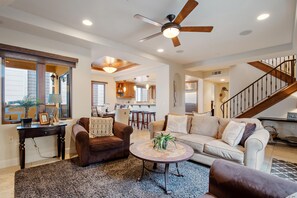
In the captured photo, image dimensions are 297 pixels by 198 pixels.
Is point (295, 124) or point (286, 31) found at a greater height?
point (286, 31)

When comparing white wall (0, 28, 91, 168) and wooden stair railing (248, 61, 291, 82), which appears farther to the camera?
wooden stair railing (248, 61, 291, 82)

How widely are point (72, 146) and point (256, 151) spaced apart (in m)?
3.73

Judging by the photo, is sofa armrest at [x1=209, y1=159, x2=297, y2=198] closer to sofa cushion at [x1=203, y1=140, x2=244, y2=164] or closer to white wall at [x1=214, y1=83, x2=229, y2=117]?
sofa cushion at [x1=203, y1=140, x2=244, y2=164]

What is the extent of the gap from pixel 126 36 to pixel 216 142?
3007 millimetres

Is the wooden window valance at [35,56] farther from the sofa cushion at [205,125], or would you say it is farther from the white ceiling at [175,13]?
the sofa cushion at [205,125]

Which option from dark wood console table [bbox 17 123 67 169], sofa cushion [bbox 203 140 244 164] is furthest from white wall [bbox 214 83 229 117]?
dark wood console table [bbox 17 123 67 169]

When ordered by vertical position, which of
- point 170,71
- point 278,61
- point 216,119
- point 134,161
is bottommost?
point 134,161

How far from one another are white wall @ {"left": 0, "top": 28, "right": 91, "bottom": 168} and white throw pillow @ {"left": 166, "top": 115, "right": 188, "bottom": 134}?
214 cm

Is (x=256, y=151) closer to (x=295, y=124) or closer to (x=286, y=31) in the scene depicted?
(x=286, y=31)

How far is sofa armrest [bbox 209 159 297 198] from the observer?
3.31 ft

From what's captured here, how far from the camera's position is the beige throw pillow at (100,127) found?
3271mm

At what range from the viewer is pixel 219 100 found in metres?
9.09

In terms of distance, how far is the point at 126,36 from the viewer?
3496 mm

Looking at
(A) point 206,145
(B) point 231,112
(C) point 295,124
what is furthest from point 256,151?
(B) point 231,112
